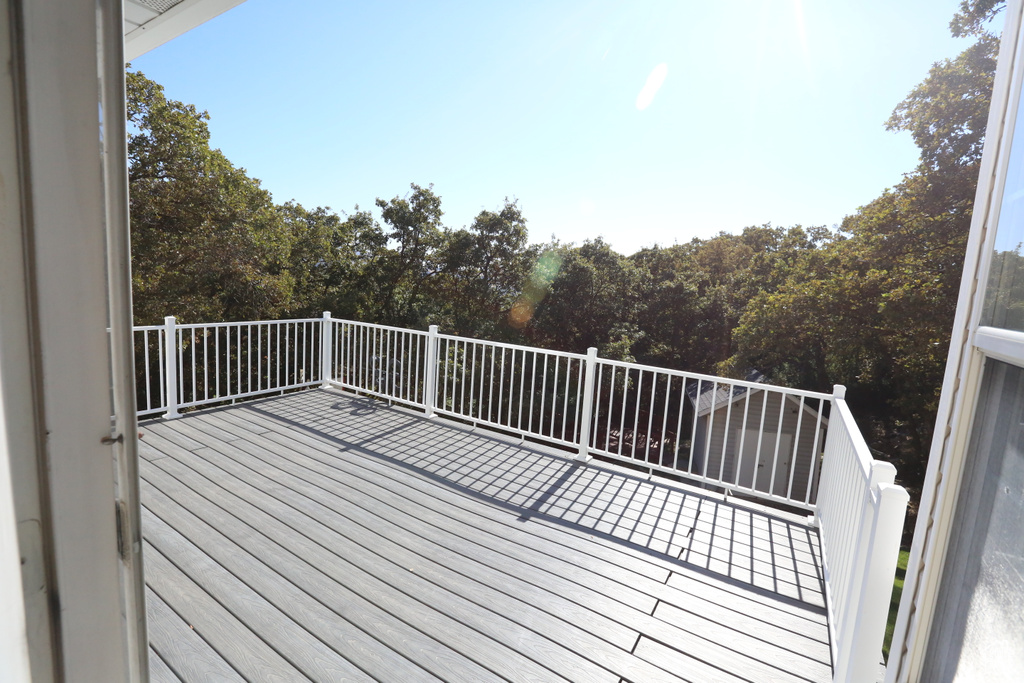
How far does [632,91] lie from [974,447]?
15.3 metres

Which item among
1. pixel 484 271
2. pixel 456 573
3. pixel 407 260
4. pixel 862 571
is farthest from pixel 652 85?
pixel 862 571

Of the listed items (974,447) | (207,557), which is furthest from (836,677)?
(207,557)

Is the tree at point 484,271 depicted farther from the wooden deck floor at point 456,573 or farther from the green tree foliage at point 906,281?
the wooden deck floor at point 456,573

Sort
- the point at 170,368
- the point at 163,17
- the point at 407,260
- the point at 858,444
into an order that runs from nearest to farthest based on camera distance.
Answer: the point at 163,17 → the point at 858,444 → the point at 170,368 → the point at 407,260

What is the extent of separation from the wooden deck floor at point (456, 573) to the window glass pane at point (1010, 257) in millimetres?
1646

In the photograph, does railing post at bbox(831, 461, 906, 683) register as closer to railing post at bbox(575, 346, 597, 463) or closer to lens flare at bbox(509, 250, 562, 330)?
railing post at bbox(575, 346, 597, 463)

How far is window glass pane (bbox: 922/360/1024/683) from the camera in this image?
2.87 ft

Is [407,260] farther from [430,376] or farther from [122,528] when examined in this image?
[122,528]

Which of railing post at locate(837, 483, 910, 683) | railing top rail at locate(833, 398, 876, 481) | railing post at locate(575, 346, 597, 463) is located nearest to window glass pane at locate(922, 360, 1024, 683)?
railing post at locate(837, 483, 910, 683)

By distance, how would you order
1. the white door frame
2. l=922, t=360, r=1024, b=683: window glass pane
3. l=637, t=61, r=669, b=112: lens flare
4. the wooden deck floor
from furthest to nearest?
l=637, t=61, r=669, b=112: lens flare → the wooden deck floor → l=922, t=360, r=1024, b=683: window glass pane → the white door frame

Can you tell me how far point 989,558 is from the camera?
0.97 metres

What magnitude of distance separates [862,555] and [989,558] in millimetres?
744

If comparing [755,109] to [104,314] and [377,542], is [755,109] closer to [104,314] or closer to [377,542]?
[377,542]

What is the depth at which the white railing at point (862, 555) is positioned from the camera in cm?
145
